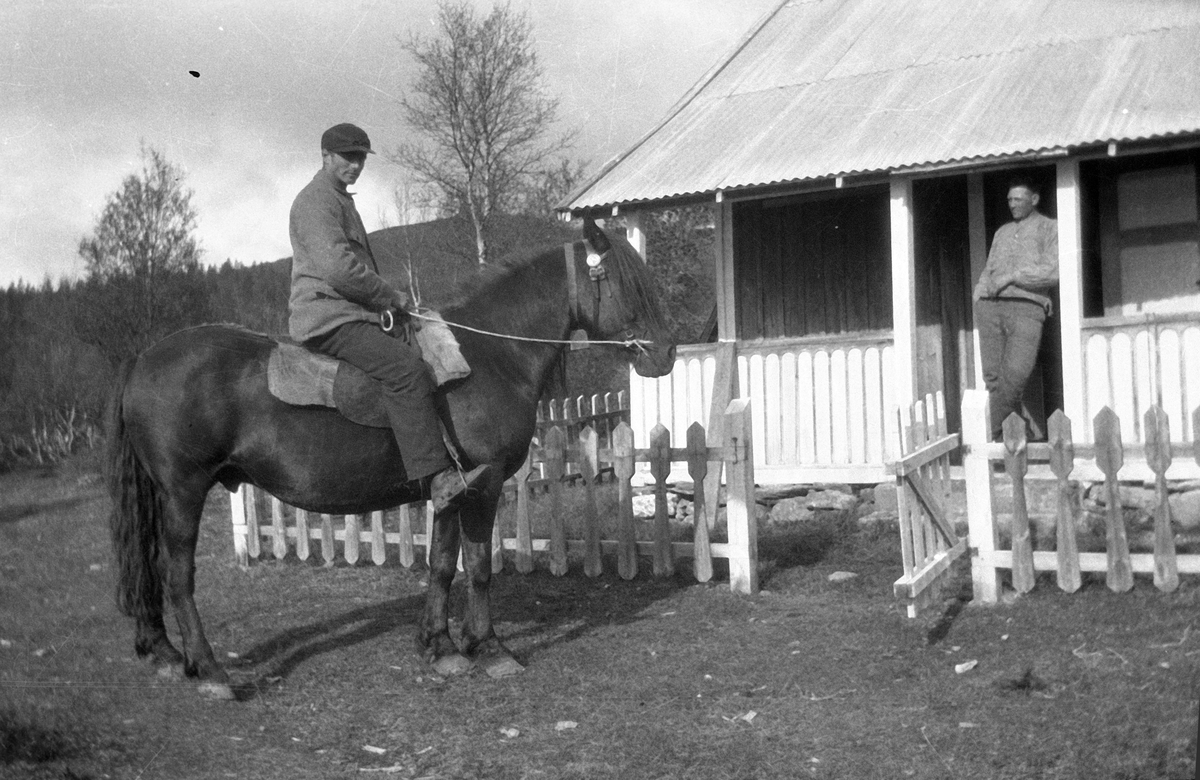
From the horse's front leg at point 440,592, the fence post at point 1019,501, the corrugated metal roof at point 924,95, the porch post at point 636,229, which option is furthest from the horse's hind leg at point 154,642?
the porch post at point 636,229

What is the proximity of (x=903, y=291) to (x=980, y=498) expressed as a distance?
377cm

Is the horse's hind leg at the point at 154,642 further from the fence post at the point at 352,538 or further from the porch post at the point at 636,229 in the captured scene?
the porch post at the point at 636,229

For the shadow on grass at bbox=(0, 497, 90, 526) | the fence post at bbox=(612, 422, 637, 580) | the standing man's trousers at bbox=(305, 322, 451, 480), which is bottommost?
the shadow on grass at bbox=(0, 497, 90, 526)

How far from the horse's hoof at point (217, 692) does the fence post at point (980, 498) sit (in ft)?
13.8

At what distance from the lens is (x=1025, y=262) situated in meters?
9.30

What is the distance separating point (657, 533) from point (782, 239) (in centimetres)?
477

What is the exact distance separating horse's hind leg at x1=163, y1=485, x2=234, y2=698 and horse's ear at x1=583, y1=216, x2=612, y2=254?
98.0 inches

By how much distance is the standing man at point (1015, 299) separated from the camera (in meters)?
9.23

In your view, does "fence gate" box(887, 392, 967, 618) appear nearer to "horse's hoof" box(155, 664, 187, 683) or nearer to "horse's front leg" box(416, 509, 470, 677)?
"horse's front leg" box(416, 509, 470, 677)

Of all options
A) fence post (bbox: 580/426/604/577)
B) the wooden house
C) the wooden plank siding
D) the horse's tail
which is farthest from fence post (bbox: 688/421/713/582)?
the wooden plank siding

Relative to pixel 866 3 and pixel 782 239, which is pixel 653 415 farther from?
pixel 866 3

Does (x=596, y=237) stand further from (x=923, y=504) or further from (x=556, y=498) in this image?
(x=556, y=498)

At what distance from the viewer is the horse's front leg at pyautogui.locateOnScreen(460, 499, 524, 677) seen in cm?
604

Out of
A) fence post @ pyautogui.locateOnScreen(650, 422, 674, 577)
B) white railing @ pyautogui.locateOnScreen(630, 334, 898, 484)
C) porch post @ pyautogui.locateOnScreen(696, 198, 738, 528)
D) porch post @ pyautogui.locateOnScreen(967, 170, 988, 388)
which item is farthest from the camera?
porch post @ pyautogui.locateOnScreen(967, 170, 988, 388)
